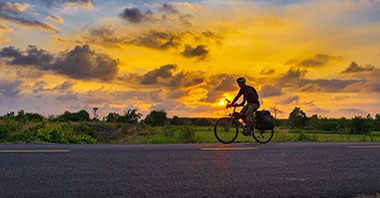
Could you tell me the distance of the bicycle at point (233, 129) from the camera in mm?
18116

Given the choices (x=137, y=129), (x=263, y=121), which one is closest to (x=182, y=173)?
(x=263, y=121)

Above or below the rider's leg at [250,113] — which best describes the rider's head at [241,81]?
above

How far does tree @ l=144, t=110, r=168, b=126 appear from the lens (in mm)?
36500

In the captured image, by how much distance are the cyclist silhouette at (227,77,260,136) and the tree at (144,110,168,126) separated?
17510 millimetres

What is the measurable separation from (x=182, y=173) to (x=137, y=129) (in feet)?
85.3

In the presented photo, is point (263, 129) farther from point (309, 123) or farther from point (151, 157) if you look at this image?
point (309, 123)

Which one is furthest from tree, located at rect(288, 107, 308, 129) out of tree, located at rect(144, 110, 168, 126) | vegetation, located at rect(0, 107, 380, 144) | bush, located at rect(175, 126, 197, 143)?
bush, located at rect(175, 126, 197, 143)

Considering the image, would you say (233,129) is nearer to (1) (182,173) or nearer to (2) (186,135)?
(2) (186,135)

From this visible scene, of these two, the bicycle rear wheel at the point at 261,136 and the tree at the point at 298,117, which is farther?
the tree at the point at 298,117

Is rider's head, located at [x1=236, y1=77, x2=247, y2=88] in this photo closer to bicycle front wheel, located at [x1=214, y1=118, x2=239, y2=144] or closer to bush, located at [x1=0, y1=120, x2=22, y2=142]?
bicycle front wheel, located at [x1=214, y1=118, x2=239, y2=144]

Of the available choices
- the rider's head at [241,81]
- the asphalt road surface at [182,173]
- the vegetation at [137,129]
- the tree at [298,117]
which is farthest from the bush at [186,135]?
the tree at [298,117]

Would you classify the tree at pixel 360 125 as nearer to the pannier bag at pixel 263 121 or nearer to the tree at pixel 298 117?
the tree at pixel 298 117

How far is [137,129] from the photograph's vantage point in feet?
116

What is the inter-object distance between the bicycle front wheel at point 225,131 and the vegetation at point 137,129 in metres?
0.49
